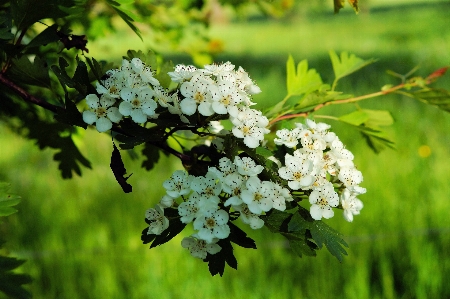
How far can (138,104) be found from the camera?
85 centimetres

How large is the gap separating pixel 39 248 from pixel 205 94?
2062mm

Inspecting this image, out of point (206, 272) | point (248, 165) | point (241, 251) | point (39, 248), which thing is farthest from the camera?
point (39, 248)

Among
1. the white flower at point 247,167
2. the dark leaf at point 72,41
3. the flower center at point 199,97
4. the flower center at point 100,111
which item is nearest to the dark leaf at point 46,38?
the dark leaf at point 72,41

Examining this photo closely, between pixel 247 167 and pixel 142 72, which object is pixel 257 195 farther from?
pixel 142 72

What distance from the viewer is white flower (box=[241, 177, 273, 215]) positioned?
0.78m

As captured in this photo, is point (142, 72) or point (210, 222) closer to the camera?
point (210, 222)

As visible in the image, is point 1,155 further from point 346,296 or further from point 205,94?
point 205,94

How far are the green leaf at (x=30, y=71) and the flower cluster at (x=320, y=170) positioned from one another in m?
0.46

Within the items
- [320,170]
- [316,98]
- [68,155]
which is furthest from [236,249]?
[320,170]

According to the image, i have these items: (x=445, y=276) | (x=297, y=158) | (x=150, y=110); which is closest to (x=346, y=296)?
(x=445, y=276)

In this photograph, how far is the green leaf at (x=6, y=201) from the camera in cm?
91

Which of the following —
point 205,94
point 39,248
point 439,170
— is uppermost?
point 439,170

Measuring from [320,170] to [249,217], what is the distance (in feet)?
0.51

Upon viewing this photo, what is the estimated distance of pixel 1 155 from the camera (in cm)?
409
